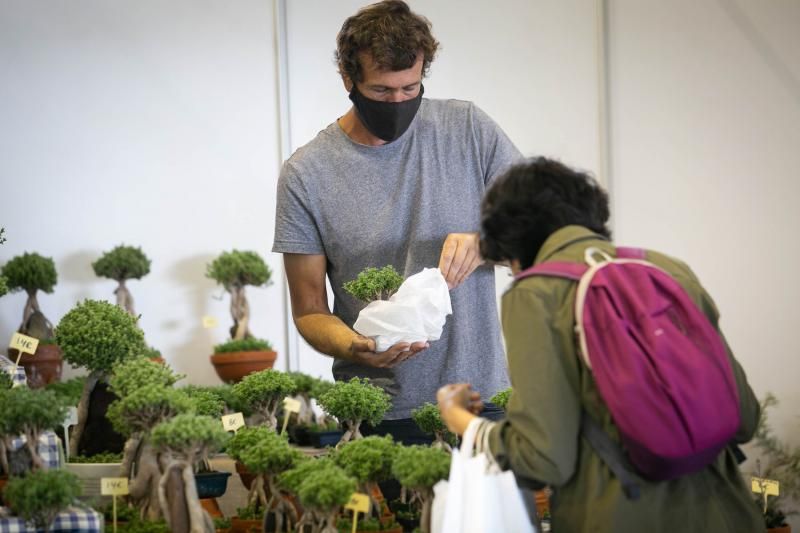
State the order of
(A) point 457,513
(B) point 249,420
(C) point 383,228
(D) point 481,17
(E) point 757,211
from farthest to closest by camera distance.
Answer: (D) point 481,17, (E) point 757,211, (B) point 249,420, (C) point 383,228, (A) point 457,513

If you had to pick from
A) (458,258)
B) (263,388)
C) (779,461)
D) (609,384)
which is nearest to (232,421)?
(263,388)

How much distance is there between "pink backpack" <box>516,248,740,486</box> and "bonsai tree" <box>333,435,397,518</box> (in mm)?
693

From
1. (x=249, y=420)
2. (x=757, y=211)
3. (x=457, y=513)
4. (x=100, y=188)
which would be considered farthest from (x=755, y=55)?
(x=457, y=513)

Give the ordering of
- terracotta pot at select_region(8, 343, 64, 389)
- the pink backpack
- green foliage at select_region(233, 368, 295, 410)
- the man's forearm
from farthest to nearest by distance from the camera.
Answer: terracotta pot at select_region(8, 343, 64, 389)
green foliage at select_region(233, 368, 295, 410)
the man's forearm
the pink backpack

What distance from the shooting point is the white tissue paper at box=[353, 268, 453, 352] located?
2.64m

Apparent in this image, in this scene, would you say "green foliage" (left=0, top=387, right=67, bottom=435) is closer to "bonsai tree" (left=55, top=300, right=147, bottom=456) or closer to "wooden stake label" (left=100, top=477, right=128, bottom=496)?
"wooden stake label" (left=100, top=477, right=128, bottom=496)

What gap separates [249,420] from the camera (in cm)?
485

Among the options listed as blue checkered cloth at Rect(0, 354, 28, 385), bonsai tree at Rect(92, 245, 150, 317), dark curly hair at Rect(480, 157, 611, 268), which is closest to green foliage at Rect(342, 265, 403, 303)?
dark curly hair at Rect(480, 157, 611, 268)

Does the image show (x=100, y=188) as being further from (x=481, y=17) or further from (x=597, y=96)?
(x=597, y=96)

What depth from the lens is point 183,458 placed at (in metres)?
2.38

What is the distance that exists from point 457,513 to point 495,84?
402 cm

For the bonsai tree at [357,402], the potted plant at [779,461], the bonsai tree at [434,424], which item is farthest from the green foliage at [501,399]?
the potted plant at [779,461]

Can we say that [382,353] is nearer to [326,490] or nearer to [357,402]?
[357,402]

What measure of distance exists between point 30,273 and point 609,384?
4.06m
